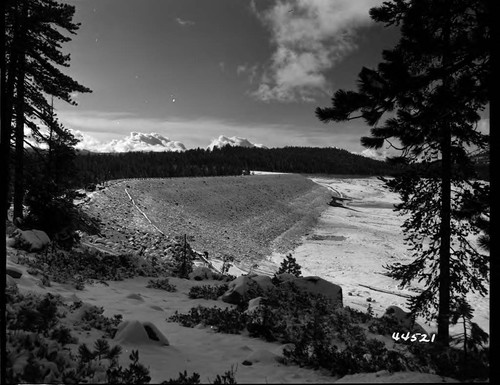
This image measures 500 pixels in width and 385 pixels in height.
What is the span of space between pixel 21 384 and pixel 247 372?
3.01 metres

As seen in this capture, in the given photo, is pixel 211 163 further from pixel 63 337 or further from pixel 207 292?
pixel 63 337

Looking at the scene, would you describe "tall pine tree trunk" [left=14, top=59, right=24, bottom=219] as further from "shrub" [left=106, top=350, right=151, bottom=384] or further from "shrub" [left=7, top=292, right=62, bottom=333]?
"shrub" [left=106, top=350, right=151, bottom=384]

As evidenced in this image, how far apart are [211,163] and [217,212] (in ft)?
227

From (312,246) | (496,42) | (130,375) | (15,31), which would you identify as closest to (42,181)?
(15,31)

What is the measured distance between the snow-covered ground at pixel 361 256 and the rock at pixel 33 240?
12334mm

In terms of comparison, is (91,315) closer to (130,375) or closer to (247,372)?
(130,375)

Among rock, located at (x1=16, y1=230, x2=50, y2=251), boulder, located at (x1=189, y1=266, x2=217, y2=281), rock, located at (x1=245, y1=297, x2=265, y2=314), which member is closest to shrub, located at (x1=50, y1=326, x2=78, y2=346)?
rock, located at (x1=245, y1=297, x2=265, y2=314)

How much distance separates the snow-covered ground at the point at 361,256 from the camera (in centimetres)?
2038

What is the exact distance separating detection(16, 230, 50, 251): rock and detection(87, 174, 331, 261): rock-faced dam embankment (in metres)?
8.71

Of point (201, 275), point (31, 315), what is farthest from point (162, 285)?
point (31, 315)

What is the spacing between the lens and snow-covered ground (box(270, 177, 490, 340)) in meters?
20.4

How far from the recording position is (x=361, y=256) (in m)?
31.0

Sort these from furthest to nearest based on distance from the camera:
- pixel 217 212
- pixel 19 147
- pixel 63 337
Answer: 1. pixel 217 212
2. pixel 19 147
3. pixel 63 337

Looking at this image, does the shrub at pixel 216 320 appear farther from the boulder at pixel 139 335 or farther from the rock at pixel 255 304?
the boulder at pixel 139 335
